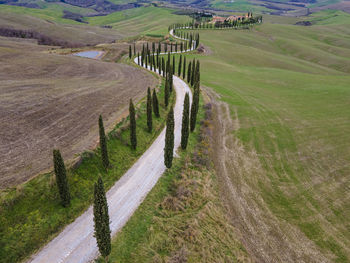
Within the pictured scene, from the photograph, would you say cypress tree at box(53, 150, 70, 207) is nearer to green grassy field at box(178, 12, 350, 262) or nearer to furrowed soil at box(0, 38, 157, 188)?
furrowed soil at box(0, 38, 157, 188)

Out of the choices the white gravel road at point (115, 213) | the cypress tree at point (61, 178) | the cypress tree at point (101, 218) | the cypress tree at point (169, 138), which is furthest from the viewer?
the cypress tree at point (169, 138)

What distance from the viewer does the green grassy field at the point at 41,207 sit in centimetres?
1769

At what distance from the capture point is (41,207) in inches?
803

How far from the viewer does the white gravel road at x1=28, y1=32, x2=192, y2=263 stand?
18.0 metres

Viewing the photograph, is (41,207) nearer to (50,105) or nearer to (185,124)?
(185,124)

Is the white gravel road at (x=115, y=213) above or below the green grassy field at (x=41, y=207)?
below

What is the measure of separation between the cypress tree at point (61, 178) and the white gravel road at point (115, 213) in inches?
99.4

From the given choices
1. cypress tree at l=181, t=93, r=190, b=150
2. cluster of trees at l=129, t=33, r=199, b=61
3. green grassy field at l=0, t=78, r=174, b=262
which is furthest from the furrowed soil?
cluster of trees at l=129, t=33, r=199, b=61

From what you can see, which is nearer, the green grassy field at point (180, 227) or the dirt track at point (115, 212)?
the dirt track at point (115, 212)

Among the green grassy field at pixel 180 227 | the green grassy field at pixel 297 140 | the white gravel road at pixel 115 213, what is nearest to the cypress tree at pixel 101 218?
the green grassy field at pixel 180 227

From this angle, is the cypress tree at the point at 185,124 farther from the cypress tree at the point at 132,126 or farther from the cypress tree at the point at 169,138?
the cypress tree at the point at 132,126

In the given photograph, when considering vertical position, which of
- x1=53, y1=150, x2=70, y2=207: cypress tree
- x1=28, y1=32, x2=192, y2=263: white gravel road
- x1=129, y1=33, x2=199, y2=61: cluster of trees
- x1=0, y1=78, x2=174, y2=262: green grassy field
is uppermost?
x1=129, y1=33, x2=199, y2=61: cluster of trees

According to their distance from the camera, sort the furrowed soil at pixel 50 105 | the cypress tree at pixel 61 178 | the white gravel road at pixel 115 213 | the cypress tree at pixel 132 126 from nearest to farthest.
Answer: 1. the white gravel road at pixel 115 213
2. the cypress tree at pixel 61 178
3. the furrowed soil at pixel 50 105
4. the cypress tree at pixel 132 126

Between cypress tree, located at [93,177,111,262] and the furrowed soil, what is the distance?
11.5m
